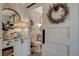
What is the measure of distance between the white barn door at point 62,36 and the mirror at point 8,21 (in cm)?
33

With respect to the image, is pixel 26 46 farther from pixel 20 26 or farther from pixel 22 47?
pixel 20 26

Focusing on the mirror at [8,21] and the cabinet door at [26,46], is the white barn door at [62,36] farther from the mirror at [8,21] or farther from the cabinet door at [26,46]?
the mirror at [8,21]

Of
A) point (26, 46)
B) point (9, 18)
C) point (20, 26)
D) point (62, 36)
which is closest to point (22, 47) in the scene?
point (26, 46)

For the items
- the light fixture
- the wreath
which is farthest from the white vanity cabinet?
the wreath

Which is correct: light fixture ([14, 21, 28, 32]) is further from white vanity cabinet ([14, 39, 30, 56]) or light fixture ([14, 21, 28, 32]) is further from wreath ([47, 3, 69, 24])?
wreath ([47, 3, 69, 24])

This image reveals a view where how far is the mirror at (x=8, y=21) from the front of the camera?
1483 mm

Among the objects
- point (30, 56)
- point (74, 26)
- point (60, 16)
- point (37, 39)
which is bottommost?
point (30, 56)

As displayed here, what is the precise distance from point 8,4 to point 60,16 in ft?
1.92

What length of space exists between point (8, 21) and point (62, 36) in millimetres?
609

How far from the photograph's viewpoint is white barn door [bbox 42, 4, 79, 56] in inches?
57.8

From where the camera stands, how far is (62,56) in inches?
59.6

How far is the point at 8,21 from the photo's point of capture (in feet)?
4.88

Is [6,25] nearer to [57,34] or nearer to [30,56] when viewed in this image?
[30,56]

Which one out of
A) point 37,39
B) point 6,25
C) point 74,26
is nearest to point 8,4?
point 6,25
